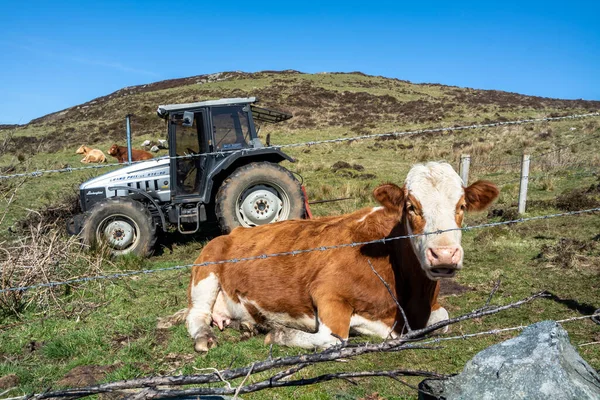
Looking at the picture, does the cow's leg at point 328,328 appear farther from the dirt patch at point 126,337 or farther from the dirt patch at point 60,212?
the dirt patch at point 60,212

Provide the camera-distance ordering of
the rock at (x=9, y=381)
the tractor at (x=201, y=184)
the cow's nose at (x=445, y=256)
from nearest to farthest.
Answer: the cow's nose at (x=445, y=256)
the rock at (x=9, y=381)
the tractor at (x=201, y=184)

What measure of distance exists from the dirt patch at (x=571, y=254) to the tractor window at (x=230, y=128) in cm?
532

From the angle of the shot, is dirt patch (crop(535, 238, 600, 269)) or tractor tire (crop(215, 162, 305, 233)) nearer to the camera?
dirt patch (crop(535, 238, 600, 269))

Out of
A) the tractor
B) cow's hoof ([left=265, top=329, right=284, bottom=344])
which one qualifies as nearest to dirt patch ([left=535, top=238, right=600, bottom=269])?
the tractor

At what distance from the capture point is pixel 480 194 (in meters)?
4.09

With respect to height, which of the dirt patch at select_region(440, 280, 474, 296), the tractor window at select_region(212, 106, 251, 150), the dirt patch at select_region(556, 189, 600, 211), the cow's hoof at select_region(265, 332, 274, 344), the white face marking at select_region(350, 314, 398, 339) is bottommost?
the cow's hoof at select_region(265, 332, 274, 344)

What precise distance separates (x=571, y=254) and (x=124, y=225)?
6791mm

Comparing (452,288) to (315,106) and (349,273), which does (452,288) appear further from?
(315,106)

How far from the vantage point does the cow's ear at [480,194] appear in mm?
4074

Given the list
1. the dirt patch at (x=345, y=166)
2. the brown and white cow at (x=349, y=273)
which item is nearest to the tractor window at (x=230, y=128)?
the brown and white cow at (x=349, y=273)

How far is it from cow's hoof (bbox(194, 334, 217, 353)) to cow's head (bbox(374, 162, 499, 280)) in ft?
6.79

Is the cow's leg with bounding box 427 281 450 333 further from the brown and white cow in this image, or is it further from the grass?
the grass

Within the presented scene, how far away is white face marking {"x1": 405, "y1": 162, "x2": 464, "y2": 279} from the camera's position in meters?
3.51

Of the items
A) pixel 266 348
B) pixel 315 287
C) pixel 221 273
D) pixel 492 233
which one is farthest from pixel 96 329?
pixel 492 233
